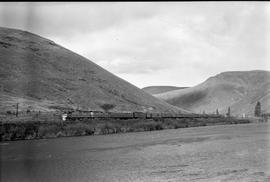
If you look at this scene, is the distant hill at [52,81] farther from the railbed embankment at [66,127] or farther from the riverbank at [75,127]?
the riverbank at [75,127]

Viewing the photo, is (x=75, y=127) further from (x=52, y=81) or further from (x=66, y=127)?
(x=52, y=81)

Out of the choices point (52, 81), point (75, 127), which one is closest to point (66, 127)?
point (75, 127)

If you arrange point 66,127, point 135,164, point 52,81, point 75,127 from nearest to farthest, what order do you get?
point 135,164, point 66,127, point 75,127, point 52,81

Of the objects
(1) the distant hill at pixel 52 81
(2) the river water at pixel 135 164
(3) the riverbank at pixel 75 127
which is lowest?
(2) the river water at pixel 135 164

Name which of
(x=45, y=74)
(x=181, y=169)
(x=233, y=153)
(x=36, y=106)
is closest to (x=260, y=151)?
(x=233, y=153)

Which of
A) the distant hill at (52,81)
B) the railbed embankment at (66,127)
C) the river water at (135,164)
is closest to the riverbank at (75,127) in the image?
the railbed embankment at (66,127)

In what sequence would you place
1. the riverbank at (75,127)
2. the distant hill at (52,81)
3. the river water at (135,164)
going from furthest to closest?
the distant hill at (52,81), the riverbank at (75,127), the river water at (135,164)
